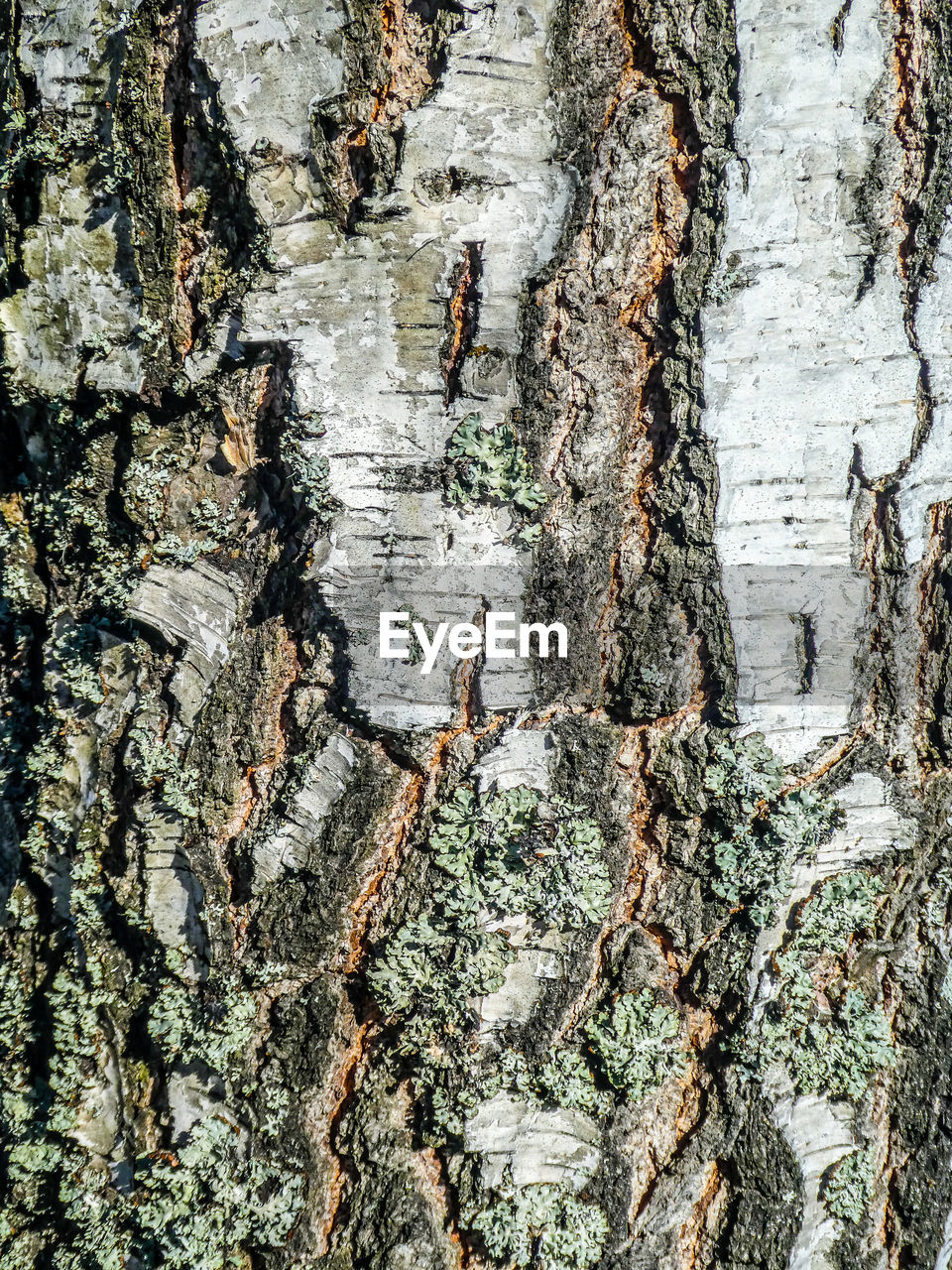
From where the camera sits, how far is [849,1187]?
1556 millimetres

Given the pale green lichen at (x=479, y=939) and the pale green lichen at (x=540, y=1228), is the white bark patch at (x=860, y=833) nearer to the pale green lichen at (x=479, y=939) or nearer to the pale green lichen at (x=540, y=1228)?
the pale green lichen at (x=479, y=939)

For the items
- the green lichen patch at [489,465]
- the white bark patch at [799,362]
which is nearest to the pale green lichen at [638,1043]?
the white bark patch at [799,362]

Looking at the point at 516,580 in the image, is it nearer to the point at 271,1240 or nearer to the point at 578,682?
the point at 578,682

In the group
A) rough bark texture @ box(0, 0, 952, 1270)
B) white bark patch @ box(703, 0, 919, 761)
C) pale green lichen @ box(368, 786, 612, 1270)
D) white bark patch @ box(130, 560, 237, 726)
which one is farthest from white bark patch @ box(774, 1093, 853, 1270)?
white bark patch @ box(130, 560, 237, 726)

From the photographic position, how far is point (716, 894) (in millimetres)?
1562

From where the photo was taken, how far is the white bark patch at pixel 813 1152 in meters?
1.53

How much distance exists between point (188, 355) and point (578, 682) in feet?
3.24

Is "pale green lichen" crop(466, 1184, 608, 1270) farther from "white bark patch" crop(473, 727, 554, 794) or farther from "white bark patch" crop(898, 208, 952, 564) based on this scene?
"white bark patch" crop(898, 208, 952, 564)

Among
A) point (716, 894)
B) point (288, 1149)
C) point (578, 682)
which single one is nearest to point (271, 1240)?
point (288, 1149)

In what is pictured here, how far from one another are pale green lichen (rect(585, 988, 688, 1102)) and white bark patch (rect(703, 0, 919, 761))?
1.76 ft

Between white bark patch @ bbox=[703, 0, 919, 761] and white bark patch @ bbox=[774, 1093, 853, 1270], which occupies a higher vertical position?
white bark patch @ bbox=[703, 0, 919, 761]

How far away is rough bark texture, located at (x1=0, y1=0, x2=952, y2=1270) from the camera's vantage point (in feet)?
4.88

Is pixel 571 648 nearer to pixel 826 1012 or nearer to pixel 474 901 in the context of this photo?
pixel 474 901

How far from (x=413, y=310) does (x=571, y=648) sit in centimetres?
67
